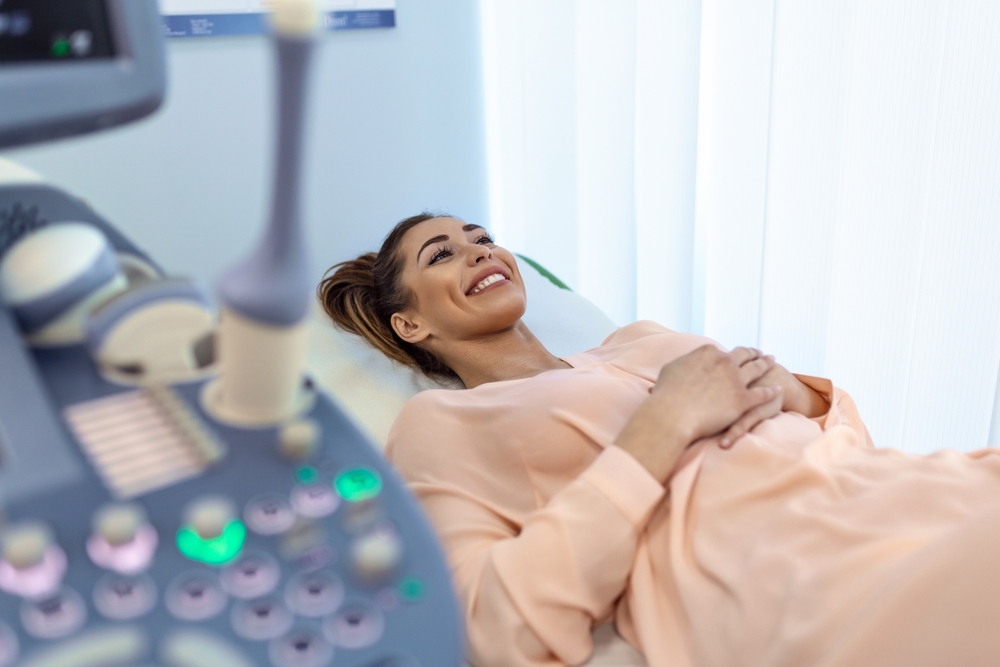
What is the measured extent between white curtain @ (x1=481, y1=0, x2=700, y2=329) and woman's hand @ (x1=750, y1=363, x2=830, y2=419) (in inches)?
33.1

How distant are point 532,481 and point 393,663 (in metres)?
0.74

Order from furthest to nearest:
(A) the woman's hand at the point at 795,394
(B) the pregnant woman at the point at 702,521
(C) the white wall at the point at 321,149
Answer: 1. (C) the white wall at the point at 321,149
2. (A) the woman's hand at the point at 795,394
3. (B) the pregnant woman at the point at 702,521

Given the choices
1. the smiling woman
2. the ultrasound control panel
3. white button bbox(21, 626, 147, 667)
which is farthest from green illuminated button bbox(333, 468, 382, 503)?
the smiling woman

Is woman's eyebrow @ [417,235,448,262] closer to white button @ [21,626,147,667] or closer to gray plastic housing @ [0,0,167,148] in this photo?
gray plastic housing @ [0,0,167,148]

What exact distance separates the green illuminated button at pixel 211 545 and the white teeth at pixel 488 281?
3.73 ft

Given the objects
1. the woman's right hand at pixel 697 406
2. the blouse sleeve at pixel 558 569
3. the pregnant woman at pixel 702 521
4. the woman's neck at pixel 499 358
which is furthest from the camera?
the woman's neck at pixel 499 358

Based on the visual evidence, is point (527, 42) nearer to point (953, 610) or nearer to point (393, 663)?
point (953, 610)

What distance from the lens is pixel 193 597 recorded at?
362mm

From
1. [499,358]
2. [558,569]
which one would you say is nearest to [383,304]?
[499,358]

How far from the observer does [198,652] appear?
0.34 m

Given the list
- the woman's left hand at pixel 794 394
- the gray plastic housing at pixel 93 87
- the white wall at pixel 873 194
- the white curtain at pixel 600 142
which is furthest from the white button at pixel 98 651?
the white curtain at pixel 600 142

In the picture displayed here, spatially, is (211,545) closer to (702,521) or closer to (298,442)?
(298,442)

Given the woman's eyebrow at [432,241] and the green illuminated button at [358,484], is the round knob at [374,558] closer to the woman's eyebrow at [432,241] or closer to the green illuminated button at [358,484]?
the green illuminated button at [358,484]

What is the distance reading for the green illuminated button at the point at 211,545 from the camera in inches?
14.9
